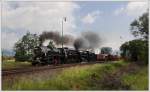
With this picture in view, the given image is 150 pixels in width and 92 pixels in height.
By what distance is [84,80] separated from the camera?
1177 cm

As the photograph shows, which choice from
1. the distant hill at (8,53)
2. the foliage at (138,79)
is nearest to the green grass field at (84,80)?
the foliage at (138,79)

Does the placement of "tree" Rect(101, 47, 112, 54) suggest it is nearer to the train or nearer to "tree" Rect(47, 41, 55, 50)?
the train

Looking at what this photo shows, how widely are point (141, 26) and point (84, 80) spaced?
8.29ft

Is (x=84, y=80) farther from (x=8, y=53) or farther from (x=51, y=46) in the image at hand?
(x=51, y=46)

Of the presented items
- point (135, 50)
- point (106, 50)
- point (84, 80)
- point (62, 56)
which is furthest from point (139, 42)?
point (62, 56)

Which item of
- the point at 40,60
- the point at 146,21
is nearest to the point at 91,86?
the point at 146,21

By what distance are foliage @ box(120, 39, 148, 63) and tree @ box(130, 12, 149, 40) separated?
228 mm

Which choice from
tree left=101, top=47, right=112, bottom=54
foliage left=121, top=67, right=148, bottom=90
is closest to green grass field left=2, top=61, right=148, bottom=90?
foliage left=121, top=67, right=148, bottom=90

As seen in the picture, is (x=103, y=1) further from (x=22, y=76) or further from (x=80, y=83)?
(x=22, y=76)

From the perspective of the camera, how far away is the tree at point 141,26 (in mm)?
11422

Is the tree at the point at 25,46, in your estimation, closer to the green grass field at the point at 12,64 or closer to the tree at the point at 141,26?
the green grass field at the point at 12,64

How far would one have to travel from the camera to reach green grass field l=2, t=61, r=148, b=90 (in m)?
11.0

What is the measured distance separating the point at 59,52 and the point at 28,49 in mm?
2482

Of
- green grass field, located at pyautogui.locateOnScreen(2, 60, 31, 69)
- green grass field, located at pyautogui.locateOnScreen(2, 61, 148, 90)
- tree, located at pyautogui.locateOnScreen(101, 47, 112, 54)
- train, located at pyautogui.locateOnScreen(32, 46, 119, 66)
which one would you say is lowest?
green grass field, located at pyautogui.locateOnScreen(2, 61, 148, 90)
